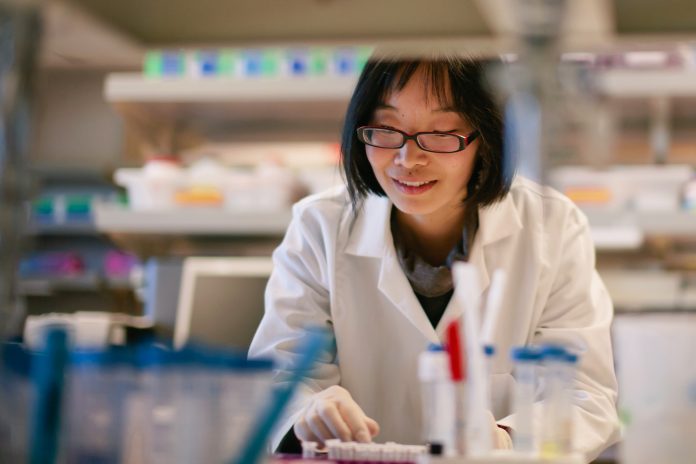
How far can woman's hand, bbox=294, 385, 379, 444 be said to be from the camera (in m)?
1.19

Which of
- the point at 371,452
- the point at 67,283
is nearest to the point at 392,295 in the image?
the point at 371,452

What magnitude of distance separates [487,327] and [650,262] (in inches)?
118

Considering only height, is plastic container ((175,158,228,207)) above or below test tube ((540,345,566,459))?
above

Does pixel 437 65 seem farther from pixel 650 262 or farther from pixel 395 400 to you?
pixel 650 262

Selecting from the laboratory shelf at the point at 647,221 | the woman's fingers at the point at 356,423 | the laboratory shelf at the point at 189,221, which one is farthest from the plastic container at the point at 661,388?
the laboratory shelf at the point at 189,221

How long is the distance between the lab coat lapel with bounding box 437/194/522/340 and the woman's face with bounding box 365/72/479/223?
0.47 ft

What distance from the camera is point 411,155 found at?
57.0 inches

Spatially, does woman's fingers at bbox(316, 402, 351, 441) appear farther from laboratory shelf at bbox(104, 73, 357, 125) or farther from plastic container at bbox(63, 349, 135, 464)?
laboratory shelf at bbox(104, 73, 357, 125)

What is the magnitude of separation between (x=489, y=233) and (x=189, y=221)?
6.85 ft

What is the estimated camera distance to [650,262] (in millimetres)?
3709

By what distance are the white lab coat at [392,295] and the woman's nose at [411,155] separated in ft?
0.80

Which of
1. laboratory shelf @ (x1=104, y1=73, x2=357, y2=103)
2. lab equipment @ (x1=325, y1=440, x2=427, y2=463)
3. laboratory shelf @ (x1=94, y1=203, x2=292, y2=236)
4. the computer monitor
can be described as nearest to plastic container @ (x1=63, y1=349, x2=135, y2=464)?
lab equipment @ (x1=325, y1=440, x2=427, y2=463)

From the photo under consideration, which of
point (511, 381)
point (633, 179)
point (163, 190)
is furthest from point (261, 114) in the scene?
point (511, 381)

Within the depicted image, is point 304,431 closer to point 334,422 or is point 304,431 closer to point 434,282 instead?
point 334,422
